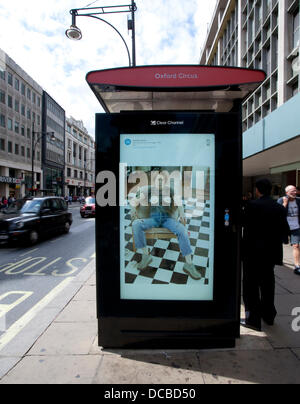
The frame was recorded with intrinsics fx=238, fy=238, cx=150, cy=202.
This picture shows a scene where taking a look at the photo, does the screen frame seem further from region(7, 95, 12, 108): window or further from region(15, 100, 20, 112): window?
region(15, 100, 20, 112): window

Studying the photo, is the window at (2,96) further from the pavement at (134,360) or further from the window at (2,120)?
the pavement at (134,360)

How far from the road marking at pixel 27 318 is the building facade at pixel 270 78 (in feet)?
23.2

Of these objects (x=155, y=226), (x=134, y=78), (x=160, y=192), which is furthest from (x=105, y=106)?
(x=155, y=226)

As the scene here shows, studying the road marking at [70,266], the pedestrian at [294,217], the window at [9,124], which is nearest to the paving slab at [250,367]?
the pedestrian at [294,217]

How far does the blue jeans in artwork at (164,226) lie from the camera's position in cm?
274

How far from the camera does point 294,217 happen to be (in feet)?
17.8

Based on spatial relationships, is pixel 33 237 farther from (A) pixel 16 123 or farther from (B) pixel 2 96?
(A) pixel 16 123

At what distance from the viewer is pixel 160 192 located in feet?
8.91

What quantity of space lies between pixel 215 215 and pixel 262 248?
→ 94cm

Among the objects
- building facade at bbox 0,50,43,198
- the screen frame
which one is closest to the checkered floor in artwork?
the screen frame

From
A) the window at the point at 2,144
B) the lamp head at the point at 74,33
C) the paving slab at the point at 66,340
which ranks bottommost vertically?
the paving slab at the point at 66,340

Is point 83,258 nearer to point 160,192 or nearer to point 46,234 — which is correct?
point 46,234

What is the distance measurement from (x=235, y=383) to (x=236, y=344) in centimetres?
63

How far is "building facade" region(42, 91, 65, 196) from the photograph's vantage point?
48094 millimetres
